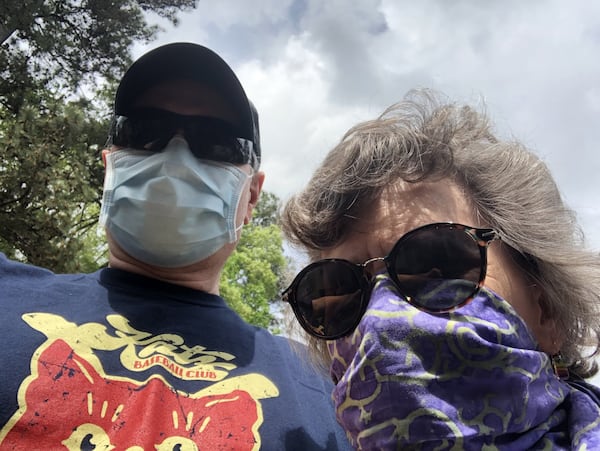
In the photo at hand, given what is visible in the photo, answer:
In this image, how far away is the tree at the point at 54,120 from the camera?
8.27 metres

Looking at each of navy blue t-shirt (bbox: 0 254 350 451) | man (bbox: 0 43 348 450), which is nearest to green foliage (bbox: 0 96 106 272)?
man (bbox: 0 43 348 450)

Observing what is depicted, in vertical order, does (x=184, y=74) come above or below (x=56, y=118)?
below

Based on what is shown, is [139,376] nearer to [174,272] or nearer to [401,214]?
[174,272]

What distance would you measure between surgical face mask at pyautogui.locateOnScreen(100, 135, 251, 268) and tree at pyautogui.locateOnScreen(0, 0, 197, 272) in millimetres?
6941

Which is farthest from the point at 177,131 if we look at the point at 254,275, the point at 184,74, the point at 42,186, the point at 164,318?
the point at 254,275

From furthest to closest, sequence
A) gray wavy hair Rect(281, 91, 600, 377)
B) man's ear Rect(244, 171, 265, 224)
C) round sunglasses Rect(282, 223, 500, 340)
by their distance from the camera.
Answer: man's ear Rect(244, 171, 265, 224) → gray wavy hair Rect(281, 91, 600, 377) → round sunglasses Rect(282, 223, 500, 340)

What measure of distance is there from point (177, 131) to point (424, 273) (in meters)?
1.47

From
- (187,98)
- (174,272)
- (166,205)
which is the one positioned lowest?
(174,272)

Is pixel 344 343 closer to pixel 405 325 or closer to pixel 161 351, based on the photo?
pixel 405 325

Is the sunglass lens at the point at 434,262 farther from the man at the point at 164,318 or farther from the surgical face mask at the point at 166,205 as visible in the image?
the surgical face mask at the point at 166,205

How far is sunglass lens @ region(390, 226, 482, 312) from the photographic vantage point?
1.16 meters

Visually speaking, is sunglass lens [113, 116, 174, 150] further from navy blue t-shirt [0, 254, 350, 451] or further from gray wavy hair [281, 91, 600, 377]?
gray wavy hair [281, 91, 600, 377]

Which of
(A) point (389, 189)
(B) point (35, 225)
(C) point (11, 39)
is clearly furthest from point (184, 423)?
(C) point (11, 39)

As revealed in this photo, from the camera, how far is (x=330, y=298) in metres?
1.34
